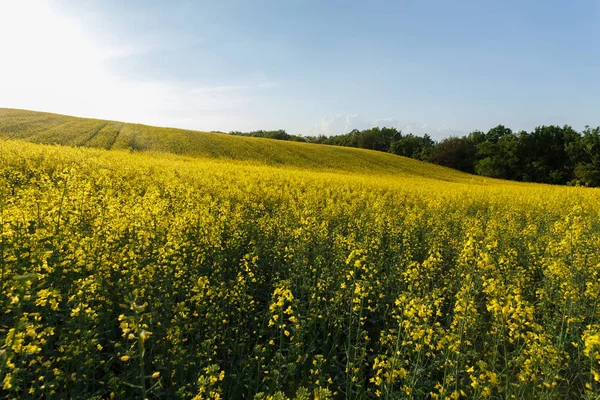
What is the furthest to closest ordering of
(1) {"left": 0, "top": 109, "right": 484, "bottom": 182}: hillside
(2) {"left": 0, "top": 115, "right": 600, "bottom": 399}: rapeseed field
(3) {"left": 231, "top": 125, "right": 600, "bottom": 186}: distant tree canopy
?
(3) {"left": 231, "top": 125, "right": 600, "bottom": 186}: distant tree canopy, (1) {"left": 0, "top": 109, "right": 484, "bottom": 182}: hillside, (2) {"left": 0, "top": 115, "right": 600, "bottom": 399}: rapeseed field

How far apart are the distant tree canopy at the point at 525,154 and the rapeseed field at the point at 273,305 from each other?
5094 cm

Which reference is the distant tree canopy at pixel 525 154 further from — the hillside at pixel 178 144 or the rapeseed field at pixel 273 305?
the rapeseed field at pixel 273 305

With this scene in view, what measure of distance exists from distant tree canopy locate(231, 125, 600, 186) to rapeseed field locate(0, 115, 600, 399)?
167 ft

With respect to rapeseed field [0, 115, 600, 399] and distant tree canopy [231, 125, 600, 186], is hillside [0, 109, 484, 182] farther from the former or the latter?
distant tree canopy [231, 125, 600, 186]

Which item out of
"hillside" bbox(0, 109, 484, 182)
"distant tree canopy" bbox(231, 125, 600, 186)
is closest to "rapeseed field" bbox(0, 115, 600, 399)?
"hillside" bbox(0, 109, 484, 182)

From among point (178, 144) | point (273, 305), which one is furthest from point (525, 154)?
point (273, 305)

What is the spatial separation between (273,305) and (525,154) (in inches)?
2610

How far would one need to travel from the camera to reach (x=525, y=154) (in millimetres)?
54656

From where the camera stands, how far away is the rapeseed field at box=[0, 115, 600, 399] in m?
2.40

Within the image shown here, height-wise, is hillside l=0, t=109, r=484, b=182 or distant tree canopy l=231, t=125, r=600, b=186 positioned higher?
distant tree canopy l=231, t=125, r=600, b=186

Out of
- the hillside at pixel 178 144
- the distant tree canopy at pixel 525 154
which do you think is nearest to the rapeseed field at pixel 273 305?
the hillside at pixel 178 144

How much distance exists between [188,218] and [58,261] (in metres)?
2.13

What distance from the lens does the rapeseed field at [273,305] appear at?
2400 millimetres

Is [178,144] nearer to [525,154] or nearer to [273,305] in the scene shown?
[273,305]
